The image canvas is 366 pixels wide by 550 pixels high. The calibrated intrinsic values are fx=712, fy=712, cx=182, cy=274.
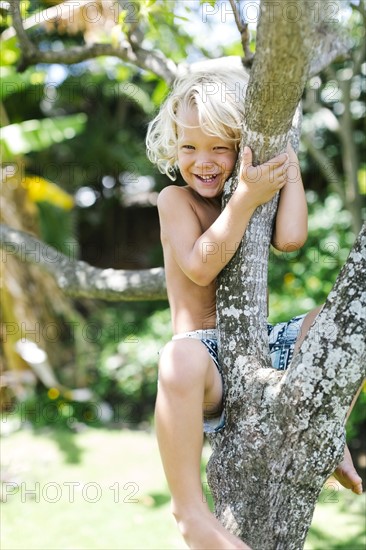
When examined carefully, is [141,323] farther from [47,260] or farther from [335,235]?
[47,260]

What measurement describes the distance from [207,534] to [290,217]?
941 millimetres

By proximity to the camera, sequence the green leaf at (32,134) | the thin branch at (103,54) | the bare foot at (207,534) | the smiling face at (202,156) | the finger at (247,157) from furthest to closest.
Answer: the green leaf at (32,134) → the thin branch at (103,54) → the smiling face at (202,156) → the finger at (247,157) → the bare foot at (207,534)

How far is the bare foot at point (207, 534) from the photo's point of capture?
1739mm

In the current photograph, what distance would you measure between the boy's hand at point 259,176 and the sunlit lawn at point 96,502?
9.02ft

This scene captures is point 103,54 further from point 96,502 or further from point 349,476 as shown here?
point 96,502

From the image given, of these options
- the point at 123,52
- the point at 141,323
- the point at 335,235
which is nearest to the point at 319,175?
the point at 335,235

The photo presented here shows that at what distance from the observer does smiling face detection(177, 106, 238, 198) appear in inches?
88.7

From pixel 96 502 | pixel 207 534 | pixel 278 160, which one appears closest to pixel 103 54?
pixel 278 160

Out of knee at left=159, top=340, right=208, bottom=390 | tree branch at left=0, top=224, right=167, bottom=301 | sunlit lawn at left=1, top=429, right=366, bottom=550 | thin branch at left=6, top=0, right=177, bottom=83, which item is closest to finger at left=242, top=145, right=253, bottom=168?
knee at left=159, top=340, right=208, bottom=390

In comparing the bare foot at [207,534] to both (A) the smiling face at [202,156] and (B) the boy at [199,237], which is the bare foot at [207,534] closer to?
(B) the boy at [199,237]

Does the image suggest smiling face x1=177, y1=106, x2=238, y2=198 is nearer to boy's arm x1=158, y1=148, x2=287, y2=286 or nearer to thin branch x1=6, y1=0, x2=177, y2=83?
boy's arm x1=158, y1=148, x2=287, y2=286

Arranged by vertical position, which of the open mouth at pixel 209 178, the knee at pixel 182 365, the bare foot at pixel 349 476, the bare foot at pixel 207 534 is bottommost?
the bare foot at pixel 349 476

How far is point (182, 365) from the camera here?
1854 millimetres

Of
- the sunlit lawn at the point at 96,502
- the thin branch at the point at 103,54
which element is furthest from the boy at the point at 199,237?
the sunlit lawn at the point at 96,502
